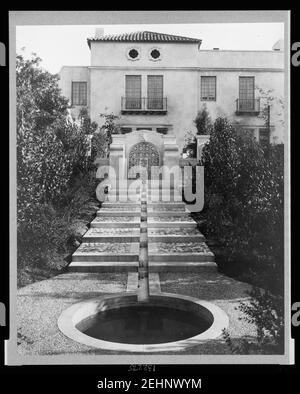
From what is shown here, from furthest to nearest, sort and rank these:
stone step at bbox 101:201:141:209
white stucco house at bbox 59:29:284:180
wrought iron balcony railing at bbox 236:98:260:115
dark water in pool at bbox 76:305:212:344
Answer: stone step at bbox 101:201:141:209
wrought iron balcony railing at bbox 236:98:260:115
white stucco house at bbox 59:29:284:180
dark water in pool at bbox 76:305:212:344

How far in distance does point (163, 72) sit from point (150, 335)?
207 inches

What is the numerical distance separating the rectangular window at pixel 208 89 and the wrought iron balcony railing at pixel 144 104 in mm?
873

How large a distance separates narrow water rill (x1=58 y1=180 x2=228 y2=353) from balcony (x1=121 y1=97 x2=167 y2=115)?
352 cm

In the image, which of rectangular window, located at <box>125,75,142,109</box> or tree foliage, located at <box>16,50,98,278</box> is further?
rectangular window, located at <box>125,75,142,109</box>

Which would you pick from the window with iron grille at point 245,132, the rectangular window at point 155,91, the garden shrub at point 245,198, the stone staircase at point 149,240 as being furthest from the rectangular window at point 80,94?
the window with iron grille at point 245,132

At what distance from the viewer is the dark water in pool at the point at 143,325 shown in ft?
23.7

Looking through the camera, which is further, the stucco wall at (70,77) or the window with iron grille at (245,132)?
the window with iron grille at (245,132)

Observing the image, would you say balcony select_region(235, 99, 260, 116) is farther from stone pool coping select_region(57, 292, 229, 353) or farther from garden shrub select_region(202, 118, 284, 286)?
stone pool coping select_region(57, 292, 229, 353)

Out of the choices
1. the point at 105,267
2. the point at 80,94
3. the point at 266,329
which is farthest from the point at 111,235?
the point at 266,329

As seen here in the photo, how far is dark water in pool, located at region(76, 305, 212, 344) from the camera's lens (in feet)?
23.7

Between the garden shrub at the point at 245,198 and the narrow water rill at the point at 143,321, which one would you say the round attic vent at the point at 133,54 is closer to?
the garden shrub at the point at 245,198

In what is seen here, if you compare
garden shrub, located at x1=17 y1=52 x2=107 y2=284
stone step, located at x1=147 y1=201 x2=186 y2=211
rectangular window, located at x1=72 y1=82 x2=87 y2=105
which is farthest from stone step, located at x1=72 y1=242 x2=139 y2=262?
rectangular window, located at x1=72 y1=82 x2=87 y2=105

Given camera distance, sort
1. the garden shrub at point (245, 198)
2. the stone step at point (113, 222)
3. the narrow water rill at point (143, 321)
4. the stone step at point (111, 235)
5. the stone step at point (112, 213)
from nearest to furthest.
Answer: the narrow water rill at point (143, 321)
the garden shrub at point (245, 198)
the stone step at point (111, 235)
the stone step at point (113, 222)
the stone step at point (112, 213)

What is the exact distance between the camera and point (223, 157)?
29.2ft
